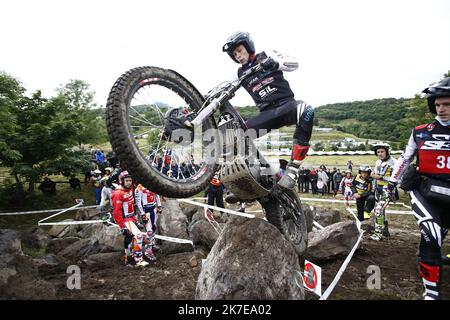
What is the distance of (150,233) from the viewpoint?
8.78 meters

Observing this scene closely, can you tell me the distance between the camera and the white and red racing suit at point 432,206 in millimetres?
3885

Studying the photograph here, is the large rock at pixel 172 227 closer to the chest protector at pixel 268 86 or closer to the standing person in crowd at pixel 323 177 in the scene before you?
the chest protector at pixel 268 86

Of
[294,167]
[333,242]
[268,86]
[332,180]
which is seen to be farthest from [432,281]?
[332,180]

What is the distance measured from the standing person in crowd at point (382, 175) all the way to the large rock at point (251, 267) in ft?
20.0

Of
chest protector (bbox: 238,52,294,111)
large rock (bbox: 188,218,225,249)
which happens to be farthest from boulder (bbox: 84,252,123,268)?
chest protector (bbox: 238,52,294,111)

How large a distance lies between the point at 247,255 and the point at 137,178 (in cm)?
193

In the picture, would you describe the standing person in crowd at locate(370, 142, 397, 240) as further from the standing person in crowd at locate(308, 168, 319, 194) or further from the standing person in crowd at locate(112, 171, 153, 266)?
the standing person in crowd at locate(308, 168, 319, 194)

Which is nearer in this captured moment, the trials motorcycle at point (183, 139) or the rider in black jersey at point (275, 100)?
the trials motorcycle at point (183, 139)

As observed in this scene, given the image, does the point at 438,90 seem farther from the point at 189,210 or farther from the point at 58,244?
the point at 58,244

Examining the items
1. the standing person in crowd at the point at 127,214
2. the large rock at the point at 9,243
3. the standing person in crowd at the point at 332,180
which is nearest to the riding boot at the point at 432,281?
the standing person in crowd at the point at 127,214

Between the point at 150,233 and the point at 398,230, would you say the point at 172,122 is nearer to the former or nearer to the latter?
the point at 150,233

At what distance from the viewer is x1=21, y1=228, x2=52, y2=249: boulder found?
33.3 feet

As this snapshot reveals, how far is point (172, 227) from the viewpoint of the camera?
9609mm
